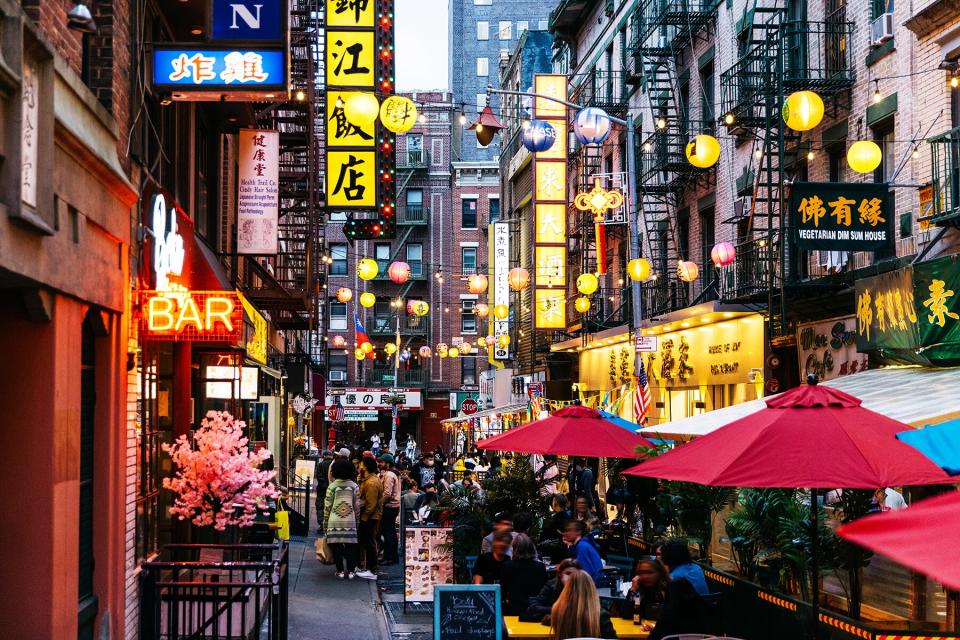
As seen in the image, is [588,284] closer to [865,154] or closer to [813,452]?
[865,154]

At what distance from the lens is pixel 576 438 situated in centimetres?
1516

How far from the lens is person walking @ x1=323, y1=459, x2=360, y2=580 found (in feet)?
60.2

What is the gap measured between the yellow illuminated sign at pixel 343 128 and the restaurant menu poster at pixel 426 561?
1004cm

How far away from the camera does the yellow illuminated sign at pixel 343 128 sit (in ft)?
74.7

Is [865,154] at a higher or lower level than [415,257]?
lower

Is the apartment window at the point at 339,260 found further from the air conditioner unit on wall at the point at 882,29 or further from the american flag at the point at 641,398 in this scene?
the air conditioner unit on wall at the point at 882,29

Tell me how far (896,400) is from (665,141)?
16.5 meters

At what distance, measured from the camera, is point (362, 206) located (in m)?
23.1

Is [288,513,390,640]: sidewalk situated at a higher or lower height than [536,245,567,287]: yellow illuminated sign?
lower

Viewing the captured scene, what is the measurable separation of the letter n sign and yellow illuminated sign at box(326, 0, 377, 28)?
1089cm

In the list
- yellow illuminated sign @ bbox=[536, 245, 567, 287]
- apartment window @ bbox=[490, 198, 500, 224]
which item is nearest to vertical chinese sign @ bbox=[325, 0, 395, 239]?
yellow illuminated sign @ bbox=[536, 245, 567, 287]

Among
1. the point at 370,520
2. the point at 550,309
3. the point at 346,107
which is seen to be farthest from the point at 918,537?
the point at 550,309

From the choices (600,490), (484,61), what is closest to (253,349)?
(600,490)

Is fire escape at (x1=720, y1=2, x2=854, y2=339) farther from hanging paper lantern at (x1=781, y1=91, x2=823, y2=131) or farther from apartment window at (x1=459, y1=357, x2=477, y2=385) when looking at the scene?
apartment window at (x1=459, y1=357, x2=477, y2=385)
